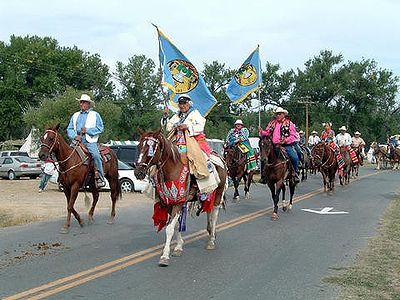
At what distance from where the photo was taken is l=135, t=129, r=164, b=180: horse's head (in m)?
8.06

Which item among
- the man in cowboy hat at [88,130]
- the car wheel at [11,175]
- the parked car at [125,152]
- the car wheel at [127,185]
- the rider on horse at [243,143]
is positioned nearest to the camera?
the man in cowboy hat at [88,130]

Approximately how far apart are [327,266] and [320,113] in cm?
7227

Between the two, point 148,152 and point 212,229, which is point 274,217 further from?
point 148,152

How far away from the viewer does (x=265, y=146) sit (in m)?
14.0

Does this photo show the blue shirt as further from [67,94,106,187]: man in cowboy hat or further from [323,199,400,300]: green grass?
[323,199,400,300]: green grass

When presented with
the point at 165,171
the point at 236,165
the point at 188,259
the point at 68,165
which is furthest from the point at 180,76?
the point at 188,259

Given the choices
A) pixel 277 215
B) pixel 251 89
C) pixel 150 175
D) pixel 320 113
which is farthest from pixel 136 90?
pixel 150 175

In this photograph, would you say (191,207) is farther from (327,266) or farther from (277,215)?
(277,215)

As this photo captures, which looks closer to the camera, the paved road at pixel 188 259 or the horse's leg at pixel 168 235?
the paved road at pixel 188 259

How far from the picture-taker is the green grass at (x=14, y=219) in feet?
43.4

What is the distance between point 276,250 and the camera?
970cm

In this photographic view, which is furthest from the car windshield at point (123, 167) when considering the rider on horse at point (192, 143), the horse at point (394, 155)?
the horse at point (394, 155)

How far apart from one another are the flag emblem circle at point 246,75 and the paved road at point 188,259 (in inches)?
498

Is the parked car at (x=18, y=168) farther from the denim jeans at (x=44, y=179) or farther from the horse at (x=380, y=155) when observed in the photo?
the horse at (x=380, y=155)
